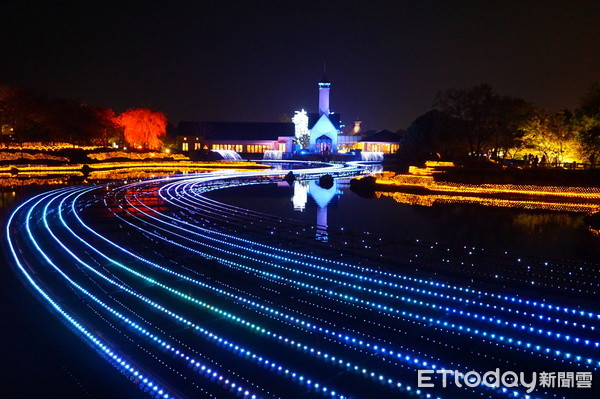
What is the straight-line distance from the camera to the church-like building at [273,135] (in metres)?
63.0

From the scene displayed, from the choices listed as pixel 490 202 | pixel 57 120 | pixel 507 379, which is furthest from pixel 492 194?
pixel 57 120

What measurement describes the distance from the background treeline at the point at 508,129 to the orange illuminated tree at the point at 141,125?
103ft

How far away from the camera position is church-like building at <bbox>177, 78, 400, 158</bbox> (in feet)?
207

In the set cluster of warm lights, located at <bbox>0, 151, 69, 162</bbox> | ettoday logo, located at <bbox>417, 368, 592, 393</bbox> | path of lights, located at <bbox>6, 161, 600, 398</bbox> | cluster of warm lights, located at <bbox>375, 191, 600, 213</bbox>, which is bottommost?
ettoday logo, located at <bbox>417, 368, 592, 393</bbox>

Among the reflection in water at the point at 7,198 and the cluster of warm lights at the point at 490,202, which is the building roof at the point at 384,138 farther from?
the reflection in water at the point at 7,198

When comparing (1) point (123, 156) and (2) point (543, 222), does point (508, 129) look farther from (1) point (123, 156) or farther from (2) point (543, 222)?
(1) point (123, 156)

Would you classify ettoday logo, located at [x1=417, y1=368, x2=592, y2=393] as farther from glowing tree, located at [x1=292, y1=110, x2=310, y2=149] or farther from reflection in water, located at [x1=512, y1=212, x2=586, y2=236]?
glowing tree, located at [x1=292, y1=110, x2=310, y2=149]

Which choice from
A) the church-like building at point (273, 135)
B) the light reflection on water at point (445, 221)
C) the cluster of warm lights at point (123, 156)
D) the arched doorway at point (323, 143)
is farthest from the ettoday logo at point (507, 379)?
the arched doorway at point (323, 143)

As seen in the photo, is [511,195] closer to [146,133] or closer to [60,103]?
[60,103]

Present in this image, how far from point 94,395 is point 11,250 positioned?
6610 millimetres

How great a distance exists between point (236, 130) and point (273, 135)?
20.1ft

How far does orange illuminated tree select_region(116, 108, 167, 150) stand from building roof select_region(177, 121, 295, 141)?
11398 mm

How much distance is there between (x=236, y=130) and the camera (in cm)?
6688

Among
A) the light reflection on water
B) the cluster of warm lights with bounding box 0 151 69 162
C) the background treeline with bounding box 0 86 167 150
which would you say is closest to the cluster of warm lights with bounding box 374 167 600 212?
the light reflection on water
